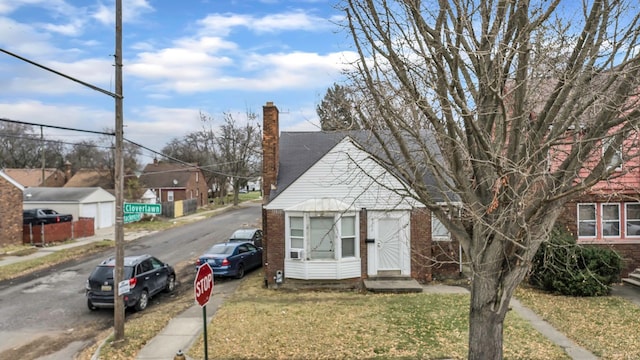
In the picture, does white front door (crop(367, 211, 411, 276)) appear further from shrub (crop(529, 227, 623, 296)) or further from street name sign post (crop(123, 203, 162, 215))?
street name sign post (crop(123, 203, 162, 215))

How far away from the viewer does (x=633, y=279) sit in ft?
51.2

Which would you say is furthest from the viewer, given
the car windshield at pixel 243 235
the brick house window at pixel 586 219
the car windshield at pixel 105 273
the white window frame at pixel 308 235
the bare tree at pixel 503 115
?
the car windshield at pixel 243 235

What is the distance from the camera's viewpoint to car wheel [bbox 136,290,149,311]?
14.4m

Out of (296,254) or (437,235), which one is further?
(437,235)

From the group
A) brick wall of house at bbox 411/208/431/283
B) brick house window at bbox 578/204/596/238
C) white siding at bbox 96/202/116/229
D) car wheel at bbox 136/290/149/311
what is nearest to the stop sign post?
car wheel at bbox 136/290/149/311

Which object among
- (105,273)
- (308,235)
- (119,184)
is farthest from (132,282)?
(308,235)

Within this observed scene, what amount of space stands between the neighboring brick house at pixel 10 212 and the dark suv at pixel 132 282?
17.3 meters

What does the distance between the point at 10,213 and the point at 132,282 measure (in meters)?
19.2

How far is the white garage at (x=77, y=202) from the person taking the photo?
37.4 meters

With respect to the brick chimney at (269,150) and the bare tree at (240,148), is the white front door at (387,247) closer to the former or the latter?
the brick chimney at (269,150)

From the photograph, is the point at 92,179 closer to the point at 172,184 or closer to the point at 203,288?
the point at 172,184

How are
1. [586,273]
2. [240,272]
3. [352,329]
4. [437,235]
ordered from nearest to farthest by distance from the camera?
[352,329] < [586,273] < [437,235] < [240,272]

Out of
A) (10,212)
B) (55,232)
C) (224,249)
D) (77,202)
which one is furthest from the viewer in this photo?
(77,202)

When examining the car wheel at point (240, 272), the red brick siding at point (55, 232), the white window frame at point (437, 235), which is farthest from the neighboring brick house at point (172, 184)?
the white window frame at point (437, 235)
